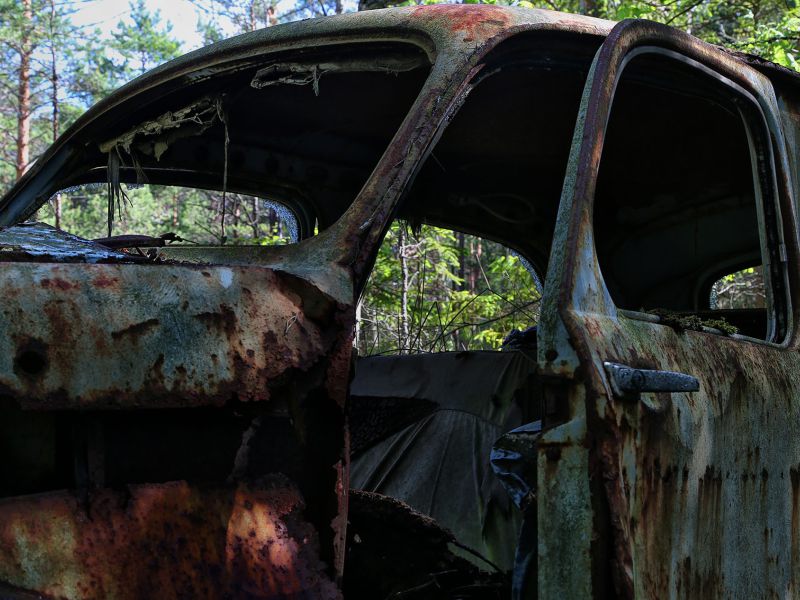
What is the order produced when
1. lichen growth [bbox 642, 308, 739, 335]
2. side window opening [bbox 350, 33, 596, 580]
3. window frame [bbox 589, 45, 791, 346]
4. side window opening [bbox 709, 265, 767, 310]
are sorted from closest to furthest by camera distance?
lichen growth [bbox 642, 308, 739, 335] → window frame [bbox 589, 45, 791, 346] → side window opening [bbox 350, 33, 596, 580] → side window opening [bbox 709, 265, 767, 310]

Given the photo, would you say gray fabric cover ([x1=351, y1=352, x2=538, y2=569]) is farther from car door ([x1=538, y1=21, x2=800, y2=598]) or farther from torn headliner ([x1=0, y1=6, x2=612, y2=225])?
torn headliner ([x1=0, y1=6, x2=612, y2=225])

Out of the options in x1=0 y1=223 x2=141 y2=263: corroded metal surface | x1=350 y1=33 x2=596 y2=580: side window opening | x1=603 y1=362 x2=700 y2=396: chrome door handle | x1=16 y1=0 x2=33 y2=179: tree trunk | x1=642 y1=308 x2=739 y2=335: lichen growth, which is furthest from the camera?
x1=16 y1=0 x2=33 y2=179: tree trunk

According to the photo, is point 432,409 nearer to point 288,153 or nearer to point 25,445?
point 288,153

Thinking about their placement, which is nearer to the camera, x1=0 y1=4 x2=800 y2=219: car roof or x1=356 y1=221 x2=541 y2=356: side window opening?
x1=0 y1=4 x2=800 y2=219: car roof

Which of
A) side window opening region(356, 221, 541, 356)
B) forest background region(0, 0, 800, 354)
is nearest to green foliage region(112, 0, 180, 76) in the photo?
forest background region(0, 0, 800, 354)

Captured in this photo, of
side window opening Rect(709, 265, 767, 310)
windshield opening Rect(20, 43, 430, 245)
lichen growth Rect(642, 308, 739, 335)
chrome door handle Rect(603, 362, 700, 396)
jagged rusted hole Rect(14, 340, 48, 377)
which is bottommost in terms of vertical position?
chrome door handle Rect(603, 362, 700, 396)

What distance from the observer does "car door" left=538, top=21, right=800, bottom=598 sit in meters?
1.63

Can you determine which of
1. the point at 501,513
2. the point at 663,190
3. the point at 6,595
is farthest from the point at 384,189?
the point at 663,190

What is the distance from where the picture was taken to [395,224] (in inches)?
332

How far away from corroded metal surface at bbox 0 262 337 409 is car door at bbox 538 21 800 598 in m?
0.54

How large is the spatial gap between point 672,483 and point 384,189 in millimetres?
928

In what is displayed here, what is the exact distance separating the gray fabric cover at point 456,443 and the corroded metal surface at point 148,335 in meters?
1.72

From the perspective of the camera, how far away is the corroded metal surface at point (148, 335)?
1326mm

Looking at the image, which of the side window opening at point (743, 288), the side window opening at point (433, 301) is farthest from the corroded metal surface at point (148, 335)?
the side window opening at point (743, 288)
